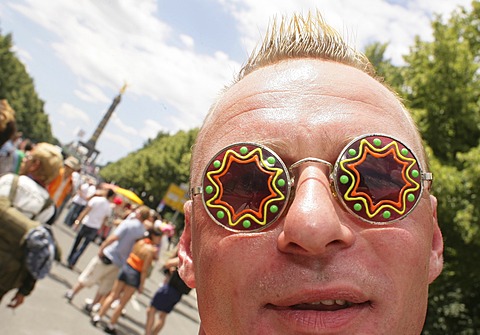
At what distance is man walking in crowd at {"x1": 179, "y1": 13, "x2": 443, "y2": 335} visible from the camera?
1156 mm

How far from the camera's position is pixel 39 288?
795cm

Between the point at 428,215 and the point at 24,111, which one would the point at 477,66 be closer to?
the point at 428,215

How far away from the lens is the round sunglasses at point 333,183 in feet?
4.19

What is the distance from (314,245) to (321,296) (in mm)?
119

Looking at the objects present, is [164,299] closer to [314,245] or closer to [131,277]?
[131,277]

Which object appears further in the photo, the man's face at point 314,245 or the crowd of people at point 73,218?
the crowd of people at point 73,218

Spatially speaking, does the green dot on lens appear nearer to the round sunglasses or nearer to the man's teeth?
the round sunglasses

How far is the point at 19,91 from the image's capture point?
240 ft

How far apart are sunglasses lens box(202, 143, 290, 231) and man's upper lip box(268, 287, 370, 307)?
20 centimetres

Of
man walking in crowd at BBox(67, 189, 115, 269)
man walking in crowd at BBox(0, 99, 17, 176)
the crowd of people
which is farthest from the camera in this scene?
man walking in crowd at BBox(67, 189, 115, 269)

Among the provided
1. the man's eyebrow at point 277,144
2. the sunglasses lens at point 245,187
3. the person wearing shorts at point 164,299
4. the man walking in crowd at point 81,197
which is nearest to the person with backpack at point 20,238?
the sunglasses lens at point 245,187

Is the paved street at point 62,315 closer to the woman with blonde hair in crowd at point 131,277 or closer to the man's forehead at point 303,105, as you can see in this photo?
the woman with blonde hair in crowd at point 131,277

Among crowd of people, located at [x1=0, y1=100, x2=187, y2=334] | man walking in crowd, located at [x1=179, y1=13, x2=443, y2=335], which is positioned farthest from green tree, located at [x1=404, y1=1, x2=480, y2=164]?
man walking in crowd, located at [x1=179, y1=13, x2=443, y2=335]

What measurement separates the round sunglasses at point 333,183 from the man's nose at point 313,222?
4cm
